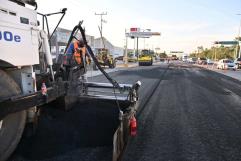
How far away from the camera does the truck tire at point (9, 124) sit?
10.5 ft

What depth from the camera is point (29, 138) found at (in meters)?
4.45

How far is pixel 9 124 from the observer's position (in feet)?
11.0

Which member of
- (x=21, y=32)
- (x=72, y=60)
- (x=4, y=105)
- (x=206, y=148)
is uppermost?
(x=21, y=32)

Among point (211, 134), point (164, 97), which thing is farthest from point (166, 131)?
point (164, 97)

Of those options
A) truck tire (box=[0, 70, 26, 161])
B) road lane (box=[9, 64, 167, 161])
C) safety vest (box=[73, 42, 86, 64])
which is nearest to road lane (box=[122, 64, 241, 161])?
road lane (box=[9, 64, 167, 161])

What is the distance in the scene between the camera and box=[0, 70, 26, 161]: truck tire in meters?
3.20

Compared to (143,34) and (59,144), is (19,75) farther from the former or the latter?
(143,34)

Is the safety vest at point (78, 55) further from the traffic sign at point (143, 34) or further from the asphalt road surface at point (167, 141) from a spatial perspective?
the traffic sign at point (143, 34)

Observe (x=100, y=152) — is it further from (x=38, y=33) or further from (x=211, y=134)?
(x=211, y=134)

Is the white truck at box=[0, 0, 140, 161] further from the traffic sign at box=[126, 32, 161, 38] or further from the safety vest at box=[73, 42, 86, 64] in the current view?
the traffic sign at box=[126, 32, 161, 38]

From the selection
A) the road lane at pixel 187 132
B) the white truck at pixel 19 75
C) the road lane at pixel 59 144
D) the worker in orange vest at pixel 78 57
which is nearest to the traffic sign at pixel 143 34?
the road lane at pixel 187 132

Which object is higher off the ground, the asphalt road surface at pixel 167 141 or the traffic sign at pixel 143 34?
the traffic sign at pixel 143 34

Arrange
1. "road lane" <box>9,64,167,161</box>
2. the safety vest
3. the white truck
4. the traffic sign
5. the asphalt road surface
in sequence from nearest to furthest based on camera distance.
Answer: the white truck, "road lane" <box>9,64,167,161</box>, the asphalt road surface, the safety vest, the traffic sign

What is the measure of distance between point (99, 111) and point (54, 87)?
1.57 meters
